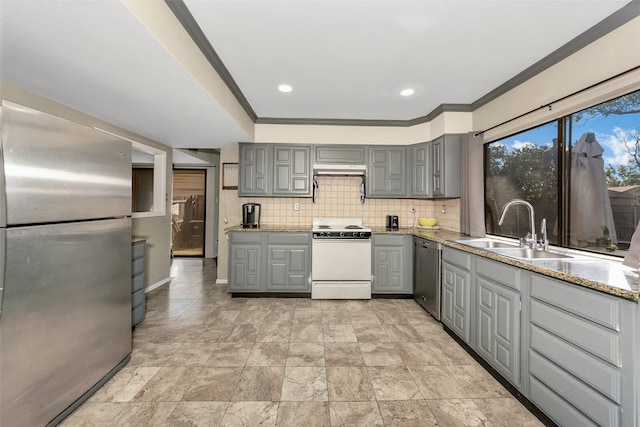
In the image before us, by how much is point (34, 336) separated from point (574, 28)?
3.77 m

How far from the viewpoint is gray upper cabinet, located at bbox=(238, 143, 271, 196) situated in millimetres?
3764

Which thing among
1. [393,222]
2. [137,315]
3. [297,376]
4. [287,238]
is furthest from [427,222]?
[137,315]

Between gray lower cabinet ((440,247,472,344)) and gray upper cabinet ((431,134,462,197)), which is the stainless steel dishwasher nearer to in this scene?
gray lower cabinet ((440,247,472,344))

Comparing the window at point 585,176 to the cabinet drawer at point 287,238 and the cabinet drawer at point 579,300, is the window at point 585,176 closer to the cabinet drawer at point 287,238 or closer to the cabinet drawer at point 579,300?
the cabinet drawer at point 579,300

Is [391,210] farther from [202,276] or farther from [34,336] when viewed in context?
[34,336]

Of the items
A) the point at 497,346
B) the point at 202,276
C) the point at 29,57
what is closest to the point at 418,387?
the point at 497,346

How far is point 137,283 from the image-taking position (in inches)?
102

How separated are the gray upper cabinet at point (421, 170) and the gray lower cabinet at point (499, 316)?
65.8 inches

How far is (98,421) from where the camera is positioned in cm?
150

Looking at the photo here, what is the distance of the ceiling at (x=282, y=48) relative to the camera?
1.45 m

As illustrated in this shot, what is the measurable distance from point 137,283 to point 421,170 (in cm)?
365

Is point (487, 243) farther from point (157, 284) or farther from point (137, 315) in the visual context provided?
point (157, 284)

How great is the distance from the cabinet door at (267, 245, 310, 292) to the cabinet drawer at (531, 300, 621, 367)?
2.46 m

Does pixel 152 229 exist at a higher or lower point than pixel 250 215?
lower
